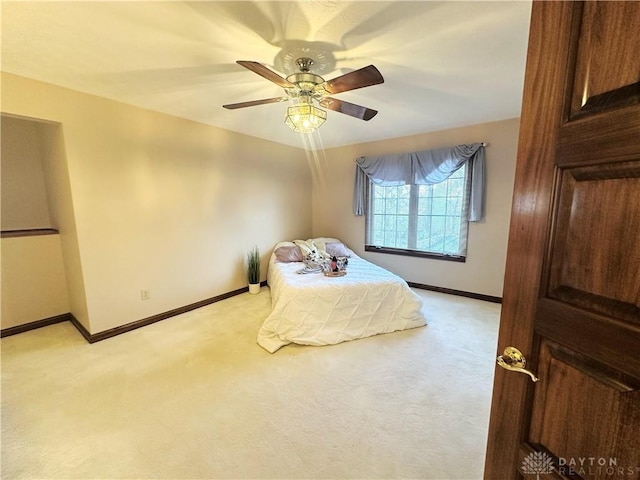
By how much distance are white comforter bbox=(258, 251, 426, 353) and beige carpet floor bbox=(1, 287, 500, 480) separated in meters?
0.11

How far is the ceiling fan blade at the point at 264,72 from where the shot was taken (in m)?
1.53

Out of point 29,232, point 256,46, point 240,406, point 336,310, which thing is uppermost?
point 256,46

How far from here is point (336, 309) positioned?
2725 millimetres

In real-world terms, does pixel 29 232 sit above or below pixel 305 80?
below

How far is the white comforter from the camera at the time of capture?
262 centimetres

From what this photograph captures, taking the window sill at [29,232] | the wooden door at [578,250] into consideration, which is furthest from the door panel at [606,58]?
the window sill at [29,232]

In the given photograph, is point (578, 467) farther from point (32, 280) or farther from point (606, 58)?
point (32, 280)

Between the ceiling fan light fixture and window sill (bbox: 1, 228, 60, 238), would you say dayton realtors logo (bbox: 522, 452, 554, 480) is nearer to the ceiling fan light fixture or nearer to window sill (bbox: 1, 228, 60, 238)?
the ceiling fan light fixture

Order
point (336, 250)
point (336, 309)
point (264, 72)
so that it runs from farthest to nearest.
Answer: point (336, 250) → point (336, 309) → point (264, 72)

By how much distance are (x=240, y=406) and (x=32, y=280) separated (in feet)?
9.29

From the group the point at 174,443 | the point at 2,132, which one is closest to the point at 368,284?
the point at 174,443

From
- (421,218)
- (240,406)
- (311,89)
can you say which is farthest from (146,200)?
(421,218)

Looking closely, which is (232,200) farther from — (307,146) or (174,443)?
(174,443)

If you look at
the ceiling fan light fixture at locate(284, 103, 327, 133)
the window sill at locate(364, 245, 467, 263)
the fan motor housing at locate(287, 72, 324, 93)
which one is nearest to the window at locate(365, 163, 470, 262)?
the window sill at locate(364, 245, 467, 263)
